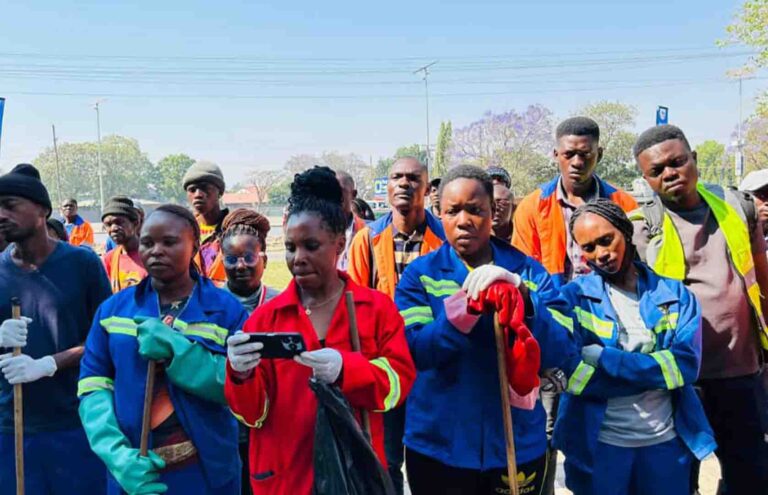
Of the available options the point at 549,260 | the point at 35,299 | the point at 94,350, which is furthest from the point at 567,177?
the point at 35,299

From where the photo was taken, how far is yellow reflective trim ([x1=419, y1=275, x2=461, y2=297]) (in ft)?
8.34

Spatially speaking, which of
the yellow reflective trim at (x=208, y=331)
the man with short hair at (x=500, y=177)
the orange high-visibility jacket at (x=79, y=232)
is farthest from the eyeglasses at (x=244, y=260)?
the orange high-visibility jacket at (x=79, y=232)

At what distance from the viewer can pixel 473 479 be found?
2.46 m

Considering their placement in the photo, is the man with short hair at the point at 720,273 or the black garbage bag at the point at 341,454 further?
the man with short hair at the point at 720,273

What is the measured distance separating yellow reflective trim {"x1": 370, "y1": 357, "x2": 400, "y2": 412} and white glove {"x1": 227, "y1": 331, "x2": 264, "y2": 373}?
1.44 feet

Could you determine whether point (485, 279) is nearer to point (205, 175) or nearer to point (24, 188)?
point (24, 188)

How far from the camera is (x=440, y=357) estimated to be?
7.85 ft

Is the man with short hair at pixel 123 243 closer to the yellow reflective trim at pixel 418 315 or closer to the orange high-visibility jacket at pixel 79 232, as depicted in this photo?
the yellow reflective trim at pixel 418 315

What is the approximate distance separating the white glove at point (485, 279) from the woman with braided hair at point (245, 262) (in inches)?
63.0

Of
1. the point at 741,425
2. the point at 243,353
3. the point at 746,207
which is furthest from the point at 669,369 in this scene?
the point at 243,353

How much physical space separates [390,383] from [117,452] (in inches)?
42.5

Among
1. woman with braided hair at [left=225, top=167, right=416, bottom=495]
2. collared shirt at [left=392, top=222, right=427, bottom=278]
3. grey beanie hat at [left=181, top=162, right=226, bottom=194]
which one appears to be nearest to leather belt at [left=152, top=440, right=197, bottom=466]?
woman with braided hair at [left=225, top=167, right=416, bottom=495]

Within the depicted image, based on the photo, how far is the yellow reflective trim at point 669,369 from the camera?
8.40 feet

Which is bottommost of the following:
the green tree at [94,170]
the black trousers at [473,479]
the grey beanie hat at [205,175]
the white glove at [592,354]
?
the black trousers at [473,479]
